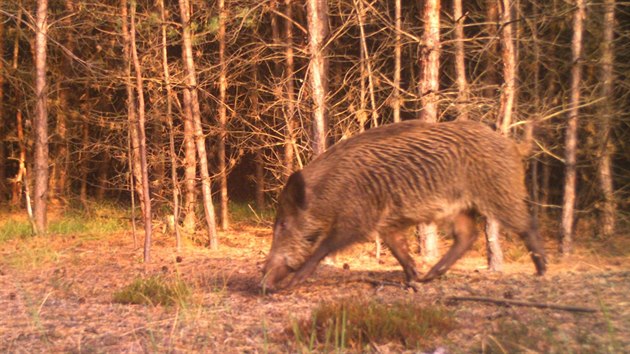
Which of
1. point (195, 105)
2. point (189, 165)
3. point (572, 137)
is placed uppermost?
point (195, 105)

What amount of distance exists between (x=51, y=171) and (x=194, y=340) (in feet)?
52.1

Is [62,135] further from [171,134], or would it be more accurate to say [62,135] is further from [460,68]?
[460,68]

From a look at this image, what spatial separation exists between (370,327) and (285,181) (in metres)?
8.32

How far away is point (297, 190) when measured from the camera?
271 inches

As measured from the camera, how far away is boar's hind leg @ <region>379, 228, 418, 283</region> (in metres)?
7.34

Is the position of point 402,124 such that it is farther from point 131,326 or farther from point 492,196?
point 131,326

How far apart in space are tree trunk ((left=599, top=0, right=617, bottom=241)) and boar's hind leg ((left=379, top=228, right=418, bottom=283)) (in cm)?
652

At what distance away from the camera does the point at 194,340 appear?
4.70 m

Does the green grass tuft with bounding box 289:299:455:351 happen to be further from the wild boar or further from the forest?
the wild boar

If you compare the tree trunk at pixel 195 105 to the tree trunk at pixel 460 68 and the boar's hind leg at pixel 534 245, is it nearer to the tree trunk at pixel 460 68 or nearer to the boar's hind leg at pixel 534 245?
the tree trunk at pixel 460 68

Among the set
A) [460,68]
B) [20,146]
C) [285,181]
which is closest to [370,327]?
[285,181]

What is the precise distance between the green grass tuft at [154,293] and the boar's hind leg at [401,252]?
→ 2.39 metres

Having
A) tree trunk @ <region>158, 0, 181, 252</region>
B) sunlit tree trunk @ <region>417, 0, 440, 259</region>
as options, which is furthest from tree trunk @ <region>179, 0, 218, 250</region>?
sunlit tree trunk @ <region>417, 0, 440, 259</region>

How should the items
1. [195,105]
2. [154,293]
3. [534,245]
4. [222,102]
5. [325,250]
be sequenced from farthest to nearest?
[222,102]
[195,105]
[534,245]
[325,250]
[154,293]
